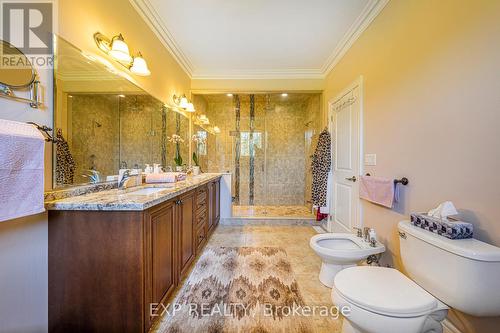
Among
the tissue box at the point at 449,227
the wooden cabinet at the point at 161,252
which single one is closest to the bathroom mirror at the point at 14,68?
the wooden cabinet at the point at 161,252

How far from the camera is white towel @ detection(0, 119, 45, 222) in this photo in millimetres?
801

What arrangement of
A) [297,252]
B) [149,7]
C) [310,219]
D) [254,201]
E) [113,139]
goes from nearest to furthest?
[113,139]
[149,7]
[297,252]
[310,219]
[254,201]

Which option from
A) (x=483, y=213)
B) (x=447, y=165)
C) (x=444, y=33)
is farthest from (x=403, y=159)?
(x=444, y=33)

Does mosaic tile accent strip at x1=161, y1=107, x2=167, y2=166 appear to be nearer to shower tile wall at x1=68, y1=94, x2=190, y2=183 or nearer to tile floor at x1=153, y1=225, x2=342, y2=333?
shower tile wall at x1=68, y1=94, x2=190, y2=183

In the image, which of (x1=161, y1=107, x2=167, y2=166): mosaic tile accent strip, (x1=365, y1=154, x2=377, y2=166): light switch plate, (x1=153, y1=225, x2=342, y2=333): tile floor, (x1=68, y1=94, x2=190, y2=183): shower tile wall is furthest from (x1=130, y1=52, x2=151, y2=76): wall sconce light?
(x1=365, y1=154, x2=377, y2=166): light switch plate

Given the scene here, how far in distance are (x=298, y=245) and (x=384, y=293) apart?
1.65 metres

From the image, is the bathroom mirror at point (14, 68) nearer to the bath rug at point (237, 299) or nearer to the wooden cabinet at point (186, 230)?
the wooden cabinet at point (186, 230)

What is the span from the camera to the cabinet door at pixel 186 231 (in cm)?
166

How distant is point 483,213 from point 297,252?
1713 mm

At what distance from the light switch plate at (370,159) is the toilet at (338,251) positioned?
732mm

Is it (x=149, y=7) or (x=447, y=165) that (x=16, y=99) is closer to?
(x=149, y=7)

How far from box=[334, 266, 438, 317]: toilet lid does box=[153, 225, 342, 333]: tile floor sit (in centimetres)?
49

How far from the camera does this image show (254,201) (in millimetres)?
4672

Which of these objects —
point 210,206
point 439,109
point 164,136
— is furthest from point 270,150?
point 439,109
